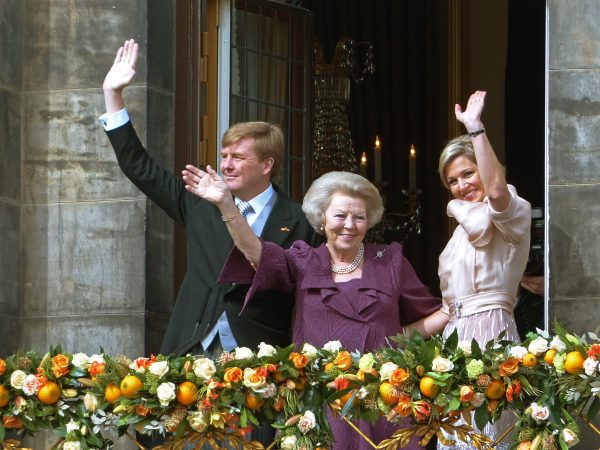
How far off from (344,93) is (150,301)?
405cm

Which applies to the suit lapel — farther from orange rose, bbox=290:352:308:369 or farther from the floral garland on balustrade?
orange rose, bbox=290:352:308:369

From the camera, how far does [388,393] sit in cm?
644

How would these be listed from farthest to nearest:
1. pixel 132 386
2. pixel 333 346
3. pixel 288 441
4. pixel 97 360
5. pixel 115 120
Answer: pixel 115 120, pixel 97 360, pixel 333 346, pixel 132 386, pixel 288 441

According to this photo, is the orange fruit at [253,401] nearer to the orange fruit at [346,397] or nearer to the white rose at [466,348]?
the orange fruit at [346,397]

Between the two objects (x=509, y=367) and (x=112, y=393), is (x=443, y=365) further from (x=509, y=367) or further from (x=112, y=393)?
(x=112, y=393)

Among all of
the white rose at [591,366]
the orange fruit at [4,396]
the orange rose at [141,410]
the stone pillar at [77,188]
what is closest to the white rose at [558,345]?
the white rose at [591,366]

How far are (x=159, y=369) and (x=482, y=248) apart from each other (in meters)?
1.60

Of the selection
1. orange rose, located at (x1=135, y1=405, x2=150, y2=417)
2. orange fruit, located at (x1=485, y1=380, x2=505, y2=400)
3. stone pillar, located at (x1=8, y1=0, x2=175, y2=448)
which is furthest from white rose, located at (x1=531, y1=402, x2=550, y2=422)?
stone pillar, located at (x1=8, y1=0, x2=175, y2=448)

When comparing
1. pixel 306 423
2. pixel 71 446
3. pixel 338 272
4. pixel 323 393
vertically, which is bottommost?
pixel 71 446

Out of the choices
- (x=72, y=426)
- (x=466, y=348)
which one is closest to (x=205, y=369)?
(x=72, y=426)

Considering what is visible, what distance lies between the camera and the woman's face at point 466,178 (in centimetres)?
755

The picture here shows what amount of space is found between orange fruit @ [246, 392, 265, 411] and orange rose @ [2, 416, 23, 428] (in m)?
0.92

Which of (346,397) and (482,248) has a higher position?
(482,248)

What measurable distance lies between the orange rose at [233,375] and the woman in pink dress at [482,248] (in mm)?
1166
